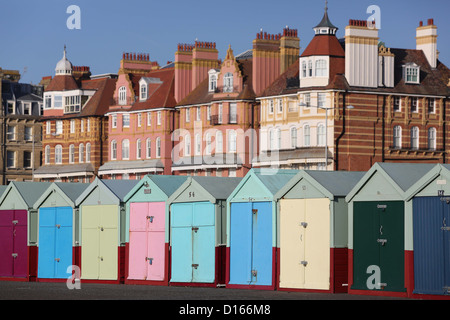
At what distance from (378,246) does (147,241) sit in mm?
11102

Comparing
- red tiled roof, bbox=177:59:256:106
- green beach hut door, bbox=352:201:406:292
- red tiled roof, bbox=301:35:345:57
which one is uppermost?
red tiled roof, bbox=301:35:345:57

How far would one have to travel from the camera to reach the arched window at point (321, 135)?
83275 mm

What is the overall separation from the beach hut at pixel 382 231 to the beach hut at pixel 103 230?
1128 centimetres

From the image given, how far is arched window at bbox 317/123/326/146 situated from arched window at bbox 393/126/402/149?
5.90 meters

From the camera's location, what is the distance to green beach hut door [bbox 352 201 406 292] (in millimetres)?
34406

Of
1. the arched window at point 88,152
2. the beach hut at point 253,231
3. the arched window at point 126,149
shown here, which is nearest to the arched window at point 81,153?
the arched window at point 88,152

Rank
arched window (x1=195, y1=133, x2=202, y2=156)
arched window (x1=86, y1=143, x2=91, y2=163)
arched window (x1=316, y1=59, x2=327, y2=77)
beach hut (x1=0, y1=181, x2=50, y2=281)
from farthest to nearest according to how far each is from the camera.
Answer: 1. arched window (x1=86, y1=143, x2=91, y2=163)
2. arched window (x1=195, y1=133, x2=202, y2=156)
3. arched window (x1=316, y1=59, x2=327, y2=77)
4. beach hut (x1=0, y1=181, x2=50, y2=281)

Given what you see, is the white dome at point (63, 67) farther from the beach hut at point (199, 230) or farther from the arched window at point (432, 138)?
the beach hut at point (199, 230)

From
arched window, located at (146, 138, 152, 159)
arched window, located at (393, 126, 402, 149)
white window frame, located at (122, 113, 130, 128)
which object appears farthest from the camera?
white window frame, located at (122, 113, 130, 128)

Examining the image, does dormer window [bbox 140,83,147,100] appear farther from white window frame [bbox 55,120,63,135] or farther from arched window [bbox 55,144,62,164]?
arched window [bbox 55,144,62,164]

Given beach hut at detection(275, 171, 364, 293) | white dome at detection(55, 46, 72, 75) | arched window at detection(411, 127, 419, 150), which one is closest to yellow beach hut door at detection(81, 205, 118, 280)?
beach hut at detection(275, 171, 364, 293)

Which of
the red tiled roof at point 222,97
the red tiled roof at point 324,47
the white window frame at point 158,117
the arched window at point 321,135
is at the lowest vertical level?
the arched window at point 321,135

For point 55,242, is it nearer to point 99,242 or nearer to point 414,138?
point 99,242

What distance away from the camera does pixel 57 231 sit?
47.0 m
